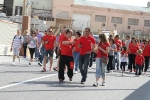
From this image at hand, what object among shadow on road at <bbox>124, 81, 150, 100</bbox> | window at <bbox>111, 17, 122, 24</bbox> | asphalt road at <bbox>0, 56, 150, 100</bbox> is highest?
window at <bbox>111, 17, 122, 24</bbox>

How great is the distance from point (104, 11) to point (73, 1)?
6299 millimetres

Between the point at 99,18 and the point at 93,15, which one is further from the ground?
the point at 93,15

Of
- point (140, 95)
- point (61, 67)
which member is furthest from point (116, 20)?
point (140, 95)

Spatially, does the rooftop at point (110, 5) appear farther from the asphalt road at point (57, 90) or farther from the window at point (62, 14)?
the asphalt road at point (57, 90)

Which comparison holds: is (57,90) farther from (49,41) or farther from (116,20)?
(116,20)

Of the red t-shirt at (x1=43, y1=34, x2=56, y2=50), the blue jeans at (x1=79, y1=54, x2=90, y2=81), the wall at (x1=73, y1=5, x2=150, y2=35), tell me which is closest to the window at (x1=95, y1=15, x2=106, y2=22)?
the wall at (x1=73, y1=5, x2=150, y2=35)

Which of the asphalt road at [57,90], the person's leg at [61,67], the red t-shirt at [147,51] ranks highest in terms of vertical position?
the red t-shirt at [147,51]

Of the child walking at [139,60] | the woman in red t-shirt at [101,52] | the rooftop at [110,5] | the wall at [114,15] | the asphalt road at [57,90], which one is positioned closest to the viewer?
the asphalt road at [57,90]

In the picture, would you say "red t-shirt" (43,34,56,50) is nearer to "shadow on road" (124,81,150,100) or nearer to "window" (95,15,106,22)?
"shadow on road" (124,81,150,100)

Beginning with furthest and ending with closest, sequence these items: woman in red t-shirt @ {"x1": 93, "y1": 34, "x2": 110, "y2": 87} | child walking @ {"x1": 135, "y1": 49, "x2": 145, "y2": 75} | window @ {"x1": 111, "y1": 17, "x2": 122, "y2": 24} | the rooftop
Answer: the rooftop, window @ {"x1": 111, "y1": 17, "x2": 122, "y2": 24}, child walking @ {"x1": 135, "y1": 49, "x2": 145, "y2": 75}, woman in red t-shirt @ {"x1": 93, "y1": 34, "x2": 110, "y2": 87}

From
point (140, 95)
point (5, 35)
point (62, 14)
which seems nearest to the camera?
point (140, 95)

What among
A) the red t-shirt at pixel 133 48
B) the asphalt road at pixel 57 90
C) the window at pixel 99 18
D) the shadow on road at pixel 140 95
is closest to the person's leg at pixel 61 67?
the asphalt road at pixel 57 90

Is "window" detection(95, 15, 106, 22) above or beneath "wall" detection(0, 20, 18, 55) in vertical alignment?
above

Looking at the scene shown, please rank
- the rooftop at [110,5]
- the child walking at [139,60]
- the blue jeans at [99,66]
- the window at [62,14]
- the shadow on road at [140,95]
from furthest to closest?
1. the rooftop at [110,5]
2. the window at [62,14]
3. the child walking at [139,60]
4. the blue jeans at [99,66]
5. the shadow on road at [140,95]
